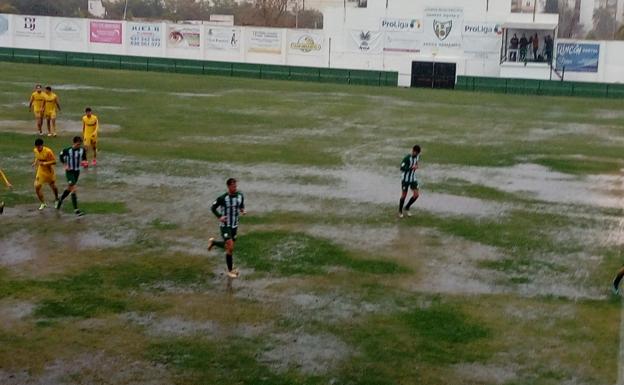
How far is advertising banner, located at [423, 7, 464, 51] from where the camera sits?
65375mm

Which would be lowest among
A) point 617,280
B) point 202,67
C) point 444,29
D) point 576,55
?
point 617,280

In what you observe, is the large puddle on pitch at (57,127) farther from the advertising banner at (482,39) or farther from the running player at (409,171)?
the advertising banner at (482,39)

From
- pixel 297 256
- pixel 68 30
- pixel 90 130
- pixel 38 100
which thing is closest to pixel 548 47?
pixel 68 30

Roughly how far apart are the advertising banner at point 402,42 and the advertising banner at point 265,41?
856 cm

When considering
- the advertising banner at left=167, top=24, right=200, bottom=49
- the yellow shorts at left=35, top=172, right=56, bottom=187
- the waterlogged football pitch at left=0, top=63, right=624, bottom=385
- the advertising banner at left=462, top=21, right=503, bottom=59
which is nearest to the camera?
the waterlogged football pitch at left=0, top=63, right=624, bottom=385

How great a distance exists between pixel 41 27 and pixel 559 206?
191ft

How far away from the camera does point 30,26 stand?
72.1 m

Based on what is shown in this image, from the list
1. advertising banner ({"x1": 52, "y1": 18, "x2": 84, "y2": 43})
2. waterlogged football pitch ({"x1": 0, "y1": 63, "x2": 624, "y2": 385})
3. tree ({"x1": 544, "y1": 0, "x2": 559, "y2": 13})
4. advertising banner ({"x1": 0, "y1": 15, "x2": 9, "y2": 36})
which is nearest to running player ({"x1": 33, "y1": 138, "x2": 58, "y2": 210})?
waterlogged football pitch ({"x1": 0, "y1": 63, "x2": 624, "y2": 385})

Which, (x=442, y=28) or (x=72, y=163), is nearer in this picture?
(x=72, y=163)

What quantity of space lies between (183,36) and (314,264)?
182ft

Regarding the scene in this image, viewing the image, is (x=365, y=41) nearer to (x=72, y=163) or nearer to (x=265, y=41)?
(x=265, y=41)

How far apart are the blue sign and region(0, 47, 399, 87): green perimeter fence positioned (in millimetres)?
12125

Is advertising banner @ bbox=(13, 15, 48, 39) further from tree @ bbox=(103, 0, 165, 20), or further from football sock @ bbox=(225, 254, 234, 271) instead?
football sock @ bbox=(225, 254, 234, 271)

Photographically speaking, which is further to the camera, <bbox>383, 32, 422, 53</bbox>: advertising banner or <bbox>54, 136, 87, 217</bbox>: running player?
<bbox>383, 32, 422, 53</bbox>: advertising banner
